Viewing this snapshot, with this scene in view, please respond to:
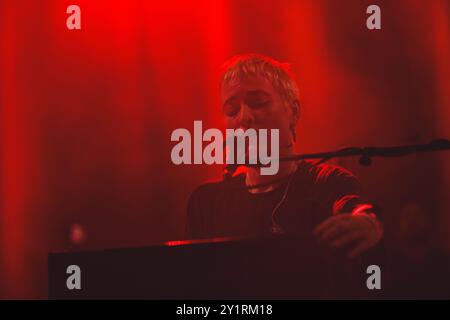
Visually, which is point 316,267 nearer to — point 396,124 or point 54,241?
point 396,124

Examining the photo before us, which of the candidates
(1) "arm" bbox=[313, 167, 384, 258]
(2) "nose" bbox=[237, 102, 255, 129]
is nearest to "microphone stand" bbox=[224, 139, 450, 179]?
(1) "arm" bbox=[313, 167, 384, 258]

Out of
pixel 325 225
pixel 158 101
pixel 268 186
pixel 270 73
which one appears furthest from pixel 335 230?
pixel 158 101

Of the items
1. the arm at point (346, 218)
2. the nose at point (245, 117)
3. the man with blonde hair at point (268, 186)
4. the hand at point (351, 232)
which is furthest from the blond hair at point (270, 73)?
the hand at point (351, 232)

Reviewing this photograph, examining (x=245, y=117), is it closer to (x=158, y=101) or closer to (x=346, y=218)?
(x=158, y=101)

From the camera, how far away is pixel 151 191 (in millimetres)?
2381

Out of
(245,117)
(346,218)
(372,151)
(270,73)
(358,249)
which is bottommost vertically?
(358,249)

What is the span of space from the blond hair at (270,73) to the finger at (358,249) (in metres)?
0.61

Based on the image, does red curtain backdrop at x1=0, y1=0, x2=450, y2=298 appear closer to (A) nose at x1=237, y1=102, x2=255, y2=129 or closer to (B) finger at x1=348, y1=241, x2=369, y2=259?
(A) nose at x1=237, y1=102, x2=255, y2=129

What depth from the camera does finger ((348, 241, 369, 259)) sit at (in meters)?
1.75

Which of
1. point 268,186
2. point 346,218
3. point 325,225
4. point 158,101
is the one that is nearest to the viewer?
point 325,225

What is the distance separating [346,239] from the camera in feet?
5.74

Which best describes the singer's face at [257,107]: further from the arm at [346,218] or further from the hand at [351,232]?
the hand at [351,232]

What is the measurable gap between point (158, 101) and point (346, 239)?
1.10 meters

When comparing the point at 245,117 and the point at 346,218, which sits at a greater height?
the point at 245,117
